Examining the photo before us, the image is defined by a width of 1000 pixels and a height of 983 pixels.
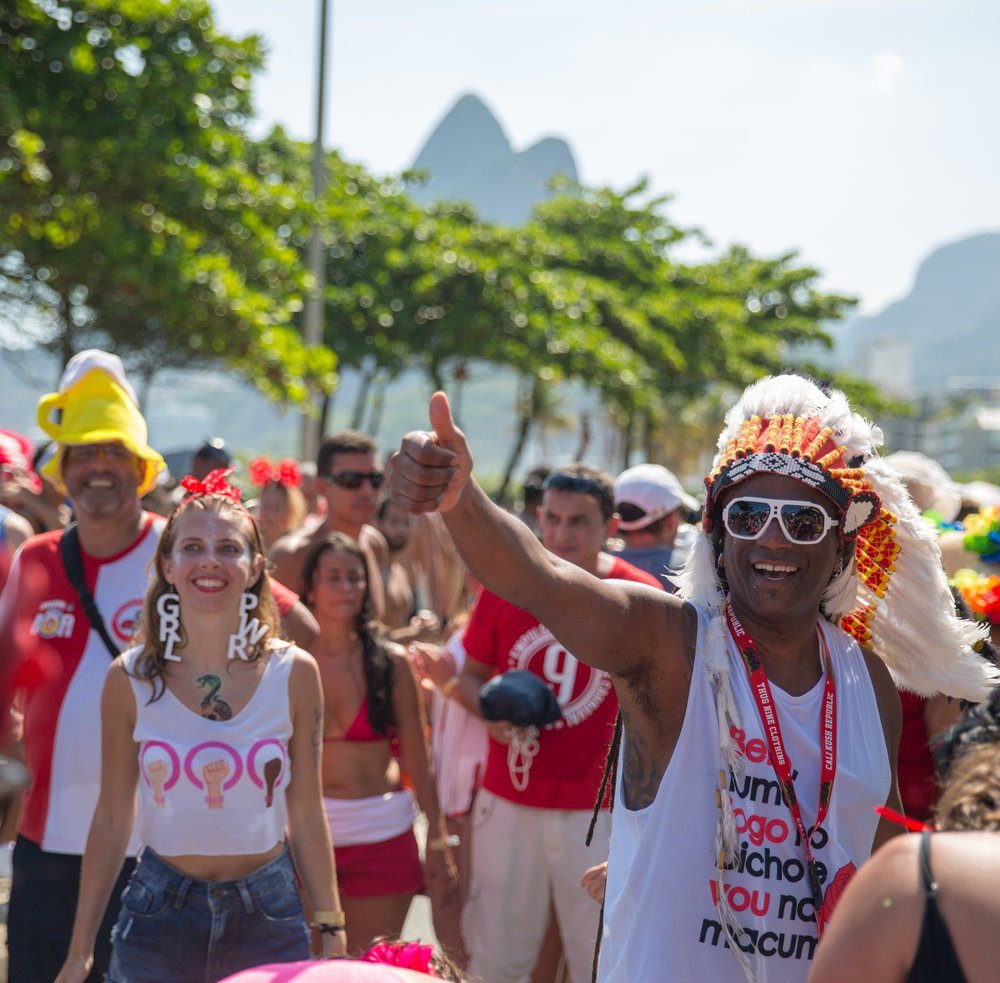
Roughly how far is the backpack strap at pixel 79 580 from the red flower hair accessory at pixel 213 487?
532 mm

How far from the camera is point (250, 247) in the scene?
1336 centimetres

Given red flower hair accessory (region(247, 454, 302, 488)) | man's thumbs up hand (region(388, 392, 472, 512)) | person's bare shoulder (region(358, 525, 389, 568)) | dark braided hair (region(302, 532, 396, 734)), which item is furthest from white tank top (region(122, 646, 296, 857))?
red flower hair accessory (region(247, 454, 302, 488))

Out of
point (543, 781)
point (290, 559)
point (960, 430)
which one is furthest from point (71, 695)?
point (960, 430)

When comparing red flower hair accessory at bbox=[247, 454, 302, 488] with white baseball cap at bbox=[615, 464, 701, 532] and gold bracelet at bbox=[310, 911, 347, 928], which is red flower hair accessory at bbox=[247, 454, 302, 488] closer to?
white baseball cap at bbox=[615, 464, 701, 532]

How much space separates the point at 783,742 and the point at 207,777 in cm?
161

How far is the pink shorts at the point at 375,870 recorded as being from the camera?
4.66 metres

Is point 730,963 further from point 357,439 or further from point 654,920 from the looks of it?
point 357,439

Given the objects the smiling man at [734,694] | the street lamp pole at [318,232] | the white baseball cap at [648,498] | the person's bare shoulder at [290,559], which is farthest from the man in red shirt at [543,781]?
the street lamp pole at [318,232]

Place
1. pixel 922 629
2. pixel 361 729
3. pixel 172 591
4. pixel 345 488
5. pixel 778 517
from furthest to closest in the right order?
pixel 345 488 < pixel 361 729 < pixel 172 591 < pixel 922 629 < pixel 778 517

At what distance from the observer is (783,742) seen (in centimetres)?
249

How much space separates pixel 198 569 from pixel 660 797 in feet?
5.38

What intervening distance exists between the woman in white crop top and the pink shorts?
3.44 ft

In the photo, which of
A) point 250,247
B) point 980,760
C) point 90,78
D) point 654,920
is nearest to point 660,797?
point 654,920

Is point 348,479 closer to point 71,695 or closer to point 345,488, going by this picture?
point 345,488
